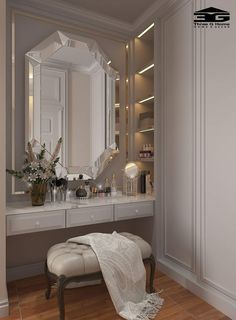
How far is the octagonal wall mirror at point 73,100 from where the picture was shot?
2.61 meters

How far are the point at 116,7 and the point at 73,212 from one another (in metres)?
2.17

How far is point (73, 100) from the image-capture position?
2.80 meters

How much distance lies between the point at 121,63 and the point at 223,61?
56.9 inches

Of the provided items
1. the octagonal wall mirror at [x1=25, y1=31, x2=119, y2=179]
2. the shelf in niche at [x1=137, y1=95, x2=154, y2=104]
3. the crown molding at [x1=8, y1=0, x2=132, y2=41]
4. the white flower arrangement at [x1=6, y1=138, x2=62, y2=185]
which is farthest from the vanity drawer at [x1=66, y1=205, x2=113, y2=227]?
the crown molding at [x1=8, y1=0, x2=132, y2=41]

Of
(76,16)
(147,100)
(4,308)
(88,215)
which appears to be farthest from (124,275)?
(76,16)

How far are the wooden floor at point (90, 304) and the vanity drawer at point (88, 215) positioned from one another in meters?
0.62

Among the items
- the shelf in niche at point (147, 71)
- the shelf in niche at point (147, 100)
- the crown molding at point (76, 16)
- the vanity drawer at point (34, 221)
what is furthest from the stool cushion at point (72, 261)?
the crown molding at point (76, 16)

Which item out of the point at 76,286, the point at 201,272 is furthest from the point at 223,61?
the point at 76,286

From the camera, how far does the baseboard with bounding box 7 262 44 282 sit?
255 cm

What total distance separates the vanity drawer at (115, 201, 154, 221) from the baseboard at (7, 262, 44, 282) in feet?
3.20

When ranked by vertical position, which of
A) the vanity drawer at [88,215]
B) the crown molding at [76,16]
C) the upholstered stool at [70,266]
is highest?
the crown molding at [76,16]

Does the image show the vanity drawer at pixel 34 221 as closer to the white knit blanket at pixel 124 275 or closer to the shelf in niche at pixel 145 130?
the white knit blanket at pixel 124 275

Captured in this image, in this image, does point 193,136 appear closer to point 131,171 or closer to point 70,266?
point 131,171

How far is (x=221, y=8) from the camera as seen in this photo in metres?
2.03
